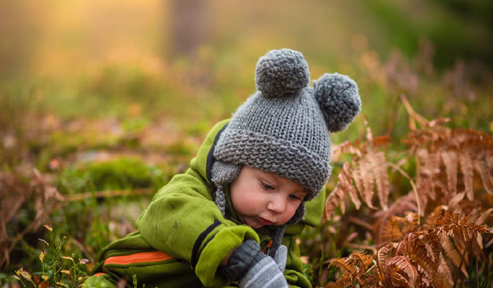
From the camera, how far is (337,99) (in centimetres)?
238

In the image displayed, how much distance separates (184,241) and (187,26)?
8.93m

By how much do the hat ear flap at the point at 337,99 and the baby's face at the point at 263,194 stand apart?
43 centimetres

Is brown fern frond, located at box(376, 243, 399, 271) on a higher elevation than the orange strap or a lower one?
higher

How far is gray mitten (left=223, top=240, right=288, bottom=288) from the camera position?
2016 mm

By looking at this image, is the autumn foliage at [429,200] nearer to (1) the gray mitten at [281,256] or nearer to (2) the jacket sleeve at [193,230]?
(1) the gray mitten at [281,256]

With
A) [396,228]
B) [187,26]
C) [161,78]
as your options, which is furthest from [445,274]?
[187,26]

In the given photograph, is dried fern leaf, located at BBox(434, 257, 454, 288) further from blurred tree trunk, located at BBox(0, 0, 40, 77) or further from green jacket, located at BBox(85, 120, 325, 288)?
blurred tree trunk, located at BBox(0, 0, 40, 77)

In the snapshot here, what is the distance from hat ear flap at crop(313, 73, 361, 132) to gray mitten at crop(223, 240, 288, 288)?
0.83m

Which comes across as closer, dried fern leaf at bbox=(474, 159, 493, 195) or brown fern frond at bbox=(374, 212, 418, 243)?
brown fern frond at bbox=(374, 212, 418, 243)

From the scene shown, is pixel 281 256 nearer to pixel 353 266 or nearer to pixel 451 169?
pixel 353 266

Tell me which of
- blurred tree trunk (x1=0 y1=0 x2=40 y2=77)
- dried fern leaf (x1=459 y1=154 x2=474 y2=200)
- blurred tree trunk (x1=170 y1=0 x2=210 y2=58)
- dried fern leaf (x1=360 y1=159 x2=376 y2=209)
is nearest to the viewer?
dried fern leaf (x1=360 y1=159 x2=376 y2=209)

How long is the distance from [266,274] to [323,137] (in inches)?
29.0

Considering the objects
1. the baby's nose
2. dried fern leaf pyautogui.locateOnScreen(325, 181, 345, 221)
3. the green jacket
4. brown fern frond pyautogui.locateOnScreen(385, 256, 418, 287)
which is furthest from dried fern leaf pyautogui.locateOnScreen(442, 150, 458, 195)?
the baby's nose

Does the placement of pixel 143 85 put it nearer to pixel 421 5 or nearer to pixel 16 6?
pixel 16 6
